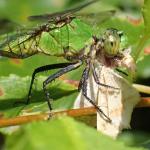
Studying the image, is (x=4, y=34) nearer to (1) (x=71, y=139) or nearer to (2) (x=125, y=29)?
(2) (x=125, y=29)

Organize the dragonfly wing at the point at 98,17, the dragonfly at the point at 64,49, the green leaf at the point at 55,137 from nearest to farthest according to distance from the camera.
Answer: the green leaf at the point at 55,137, the dragonfly at the point at 64,49, the dragonfly wing at the point at 98,17

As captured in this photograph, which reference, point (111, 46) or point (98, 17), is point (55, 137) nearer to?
point (111, 46)

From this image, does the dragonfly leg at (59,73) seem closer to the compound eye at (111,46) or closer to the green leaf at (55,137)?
the compound eye at (111,46)

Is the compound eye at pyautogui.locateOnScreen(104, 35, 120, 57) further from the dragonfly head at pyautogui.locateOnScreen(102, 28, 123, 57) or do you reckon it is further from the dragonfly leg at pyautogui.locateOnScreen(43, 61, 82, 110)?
the dragonfly leg at pyautogui.locateOnScreen(43, 61, 82, 110)

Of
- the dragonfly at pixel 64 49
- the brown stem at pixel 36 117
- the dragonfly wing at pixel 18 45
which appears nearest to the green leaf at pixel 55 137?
the brown stem at pixel 36 117

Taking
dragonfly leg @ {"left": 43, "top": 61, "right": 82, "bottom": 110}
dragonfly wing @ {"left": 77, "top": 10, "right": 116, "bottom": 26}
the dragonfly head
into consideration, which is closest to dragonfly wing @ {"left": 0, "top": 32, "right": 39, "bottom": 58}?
dragonfly leg @ {"left": 43, "top": 61, "right": 82, "bottom": 110}

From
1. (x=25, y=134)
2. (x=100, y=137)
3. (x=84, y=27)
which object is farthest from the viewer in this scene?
(x=84, y=27)

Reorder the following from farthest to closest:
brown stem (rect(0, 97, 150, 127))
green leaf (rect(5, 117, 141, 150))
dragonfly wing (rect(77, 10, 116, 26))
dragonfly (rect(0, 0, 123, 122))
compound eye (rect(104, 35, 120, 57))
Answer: dragonfly wing (rect(77, 10, 116, 26)) < dragonfly (rect(0, 0, 123, 122)) < compound eye (rect(104, 35, 120, 57)) < brown stem (rect(0, 97, 150, 127)) < green leaf (rect(5, 117, 141, 150))

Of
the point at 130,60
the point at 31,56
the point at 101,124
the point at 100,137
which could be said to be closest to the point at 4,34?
the point at 31,56
